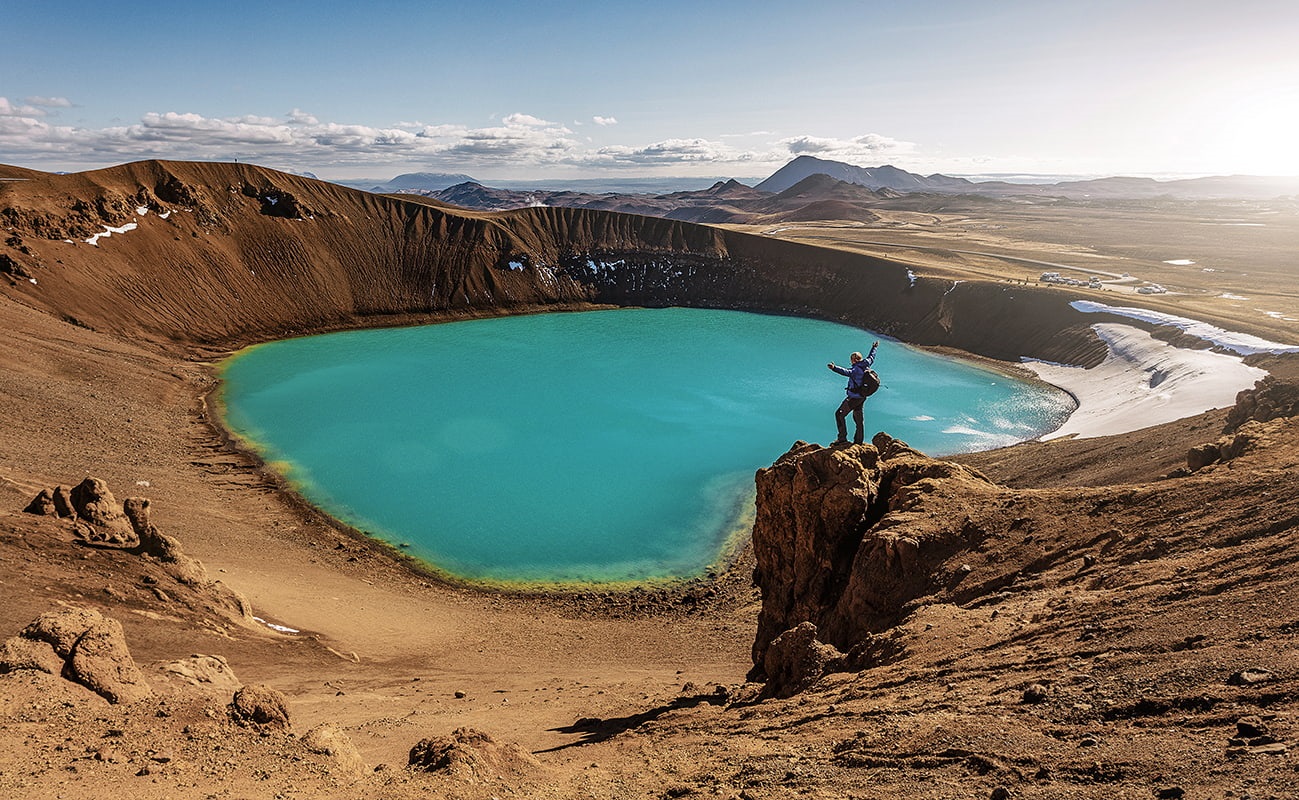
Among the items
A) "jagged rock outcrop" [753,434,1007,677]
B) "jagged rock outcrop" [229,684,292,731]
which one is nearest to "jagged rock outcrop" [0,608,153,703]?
"jagged rock outcrop" [229,684,292,731]

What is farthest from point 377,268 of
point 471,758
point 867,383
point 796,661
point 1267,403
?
point 1267,403

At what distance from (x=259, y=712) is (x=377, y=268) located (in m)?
72.5

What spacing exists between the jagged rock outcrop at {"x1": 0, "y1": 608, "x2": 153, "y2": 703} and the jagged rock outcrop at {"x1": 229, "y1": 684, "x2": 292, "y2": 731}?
1860 millimetres

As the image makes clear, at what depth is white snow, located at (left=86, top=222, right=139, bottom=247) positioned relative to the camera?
5902 centimetres

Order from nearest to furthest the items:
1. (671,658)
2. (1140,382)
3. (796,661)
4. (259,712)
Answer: (259,712) → (796,661) → (671,658) → (1140,382)

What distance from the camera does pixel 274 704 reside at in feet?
33.7

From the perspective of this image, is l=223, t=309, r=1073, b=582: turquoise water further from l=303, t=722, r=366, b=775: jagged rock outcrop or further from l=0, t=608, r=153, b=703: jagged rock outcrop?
l=303, t=722, r=366, b=775: jagged rock outcrop

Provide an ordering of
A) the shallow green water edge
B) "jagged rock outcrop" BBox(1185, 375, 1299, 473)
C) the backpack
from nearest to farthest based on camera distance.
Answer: "jagged rock outcrop" BBox(1185, 375, 1299, 473), the backpack, the shallow green water edge

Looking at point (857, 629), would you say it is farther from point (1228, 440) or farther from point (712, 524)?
point (712, 524)

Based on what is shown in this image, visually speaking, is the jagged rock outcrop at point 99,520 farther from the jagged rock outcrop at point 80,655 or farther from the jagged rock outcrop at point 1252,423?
the jagged rock outcrop at point 1252,423

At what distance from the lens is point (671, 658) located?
21.0 metres

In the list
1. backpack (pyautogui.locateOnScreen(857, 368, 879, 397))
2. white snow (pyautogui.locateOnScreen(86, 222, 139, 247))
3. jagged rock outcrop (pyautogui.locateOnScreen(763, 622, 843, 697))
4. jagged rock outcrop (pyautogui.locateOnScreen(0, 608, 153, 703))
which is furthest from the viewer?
white snow (pyautogui.locateOnScreen(86, 222, 139, 247))

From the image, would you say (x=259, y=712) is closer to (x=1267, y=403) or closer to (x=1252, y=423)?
(x=1252, y=423)

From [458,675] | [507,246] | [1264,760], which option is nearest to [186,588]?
[458,675]
